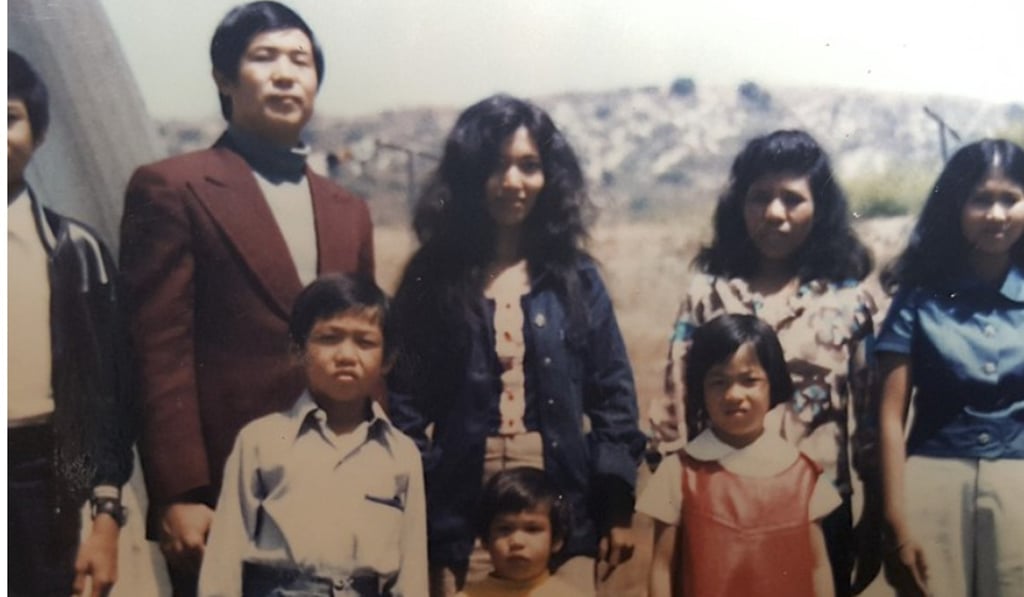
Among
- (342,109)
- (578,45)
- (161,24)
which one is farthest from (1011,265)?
(161,24)

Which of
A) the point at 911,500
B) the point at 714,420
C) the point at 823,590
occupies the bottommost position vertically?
the point at 823,590

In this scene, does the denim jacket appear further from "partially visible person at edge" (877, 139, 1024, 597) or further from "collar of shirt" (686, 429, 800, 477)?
"partially visible person at edge" (877, 139, 1024, 597)

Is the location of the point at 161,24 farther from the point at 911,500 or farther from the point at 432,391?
the point at 911,500

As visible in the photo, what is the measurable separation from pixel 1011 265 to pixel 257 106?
148 centimetres

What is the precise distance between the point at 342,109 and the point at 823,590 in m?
1.28

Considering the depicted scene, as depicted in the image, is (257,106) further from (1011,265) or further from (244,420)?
(1011,265)

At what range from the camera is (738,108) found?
205cm

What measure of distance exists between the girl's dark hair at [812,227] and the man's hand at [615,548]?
518 mm

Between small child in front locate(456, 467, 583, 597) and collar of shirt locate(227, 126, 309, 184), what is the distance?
2.26 feet

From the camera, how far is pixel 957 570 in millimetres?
2053

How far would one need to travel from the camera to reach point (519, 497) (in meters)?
1.98

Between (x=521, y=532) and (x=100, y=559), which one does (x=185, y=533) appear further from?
(x=521, y=532)

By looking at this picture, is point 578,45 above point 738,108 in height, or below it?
above

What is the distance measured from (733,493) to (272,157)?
1.07m
